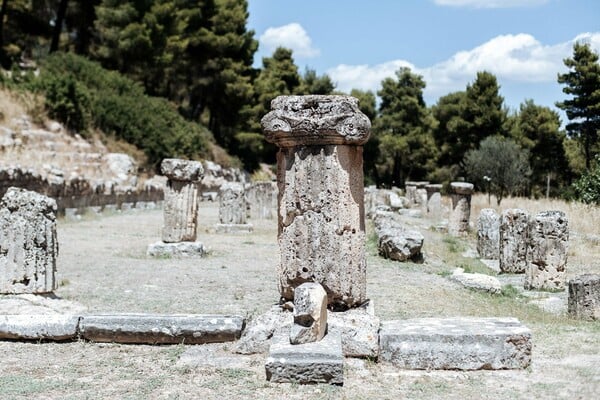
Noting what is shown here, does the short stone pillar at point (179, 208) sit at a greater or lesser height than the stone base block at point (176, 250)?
greater

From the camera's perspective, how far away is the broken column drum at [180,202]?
13.2m

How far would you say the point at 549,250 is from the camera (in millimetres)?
9742

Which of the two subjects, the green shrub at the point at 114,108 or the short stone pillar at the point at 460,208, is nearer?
the short stone pillar at the point at 460,208

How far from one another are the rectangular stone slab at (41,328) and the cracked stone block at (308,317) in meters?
2.33

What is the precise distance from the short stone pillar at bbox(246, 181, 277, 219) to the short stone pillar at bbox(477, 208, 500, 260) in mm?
10289

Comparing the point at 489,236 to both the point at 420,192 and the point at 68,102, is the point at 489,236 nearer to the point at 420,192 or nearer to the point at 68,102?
the point at 420,192

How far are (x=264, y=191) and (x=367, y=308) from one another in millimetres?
17634

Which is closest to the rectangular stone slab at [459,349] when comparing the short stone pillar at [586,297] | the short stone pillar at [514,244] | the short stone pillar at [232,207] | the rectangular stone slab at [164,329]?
the rectangular stone slab at [164,329]

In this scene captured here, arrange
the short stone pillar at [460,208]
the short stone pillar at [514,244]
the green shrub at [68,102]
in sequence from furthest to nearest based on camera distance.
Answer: the green shrub at [68,102] < the short stone pillar at [460,208] < the short stone pillar at [514,244]

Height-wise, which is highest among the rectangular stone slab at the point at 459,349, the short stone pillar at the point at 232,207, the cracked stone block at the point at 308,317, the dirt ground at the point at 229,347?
the short stone pillar at the point at 232,207

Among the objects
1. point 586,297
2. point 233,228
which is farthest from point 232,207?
point 586,297

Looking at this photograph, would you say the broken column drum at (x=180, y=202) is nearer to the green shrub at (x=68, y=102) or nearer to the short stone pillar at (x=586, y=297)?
the short stone pillar at (x=586, y=297)

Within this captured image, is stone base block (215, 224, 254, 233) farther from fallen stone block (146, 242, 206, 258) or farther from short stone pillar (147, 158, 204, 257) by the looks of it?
fallen stone block (146, 242, 206, 258)

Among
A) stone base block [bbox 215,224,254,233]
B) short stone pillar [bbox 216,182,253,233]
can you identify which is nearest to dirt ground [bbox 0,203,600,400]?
stone base block [bbox 215,224,254,233]
